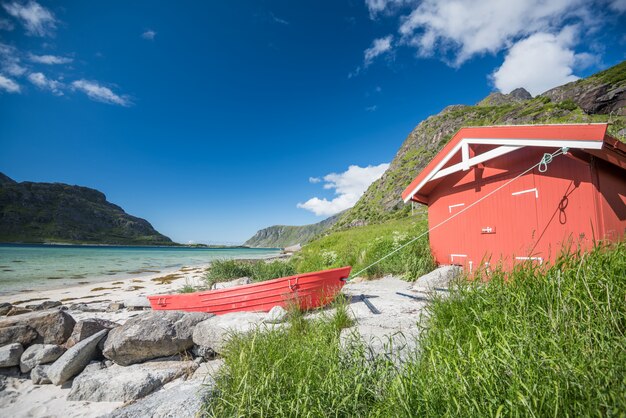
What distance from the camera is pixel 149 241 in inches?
6467

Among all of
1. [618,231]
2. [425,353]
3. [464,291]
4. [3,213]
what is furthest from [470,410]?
[3,213]

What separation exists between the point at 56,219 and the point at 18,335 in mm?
177271

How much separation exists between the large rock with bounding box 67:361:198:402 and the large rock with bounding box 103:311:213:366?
40cm

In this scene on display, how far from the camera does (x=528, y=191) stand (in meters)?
7.11

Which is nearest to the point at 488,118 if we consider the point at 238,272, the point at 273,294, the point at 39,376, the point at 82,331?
the point at 238,272

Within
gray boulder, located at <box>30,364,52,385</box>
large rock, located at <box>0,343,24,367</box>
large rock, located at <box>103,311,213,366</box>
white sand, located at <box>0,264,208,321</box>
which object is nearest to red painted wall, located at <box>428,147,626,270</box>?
large rock, located at <box>103,311,213,366</box>

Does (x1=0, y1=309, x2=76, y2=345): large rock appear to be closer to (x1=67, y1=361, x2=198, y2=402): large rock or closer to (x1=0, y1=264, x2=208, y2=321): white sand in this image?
(x1=67, y1=361, x2=198, y2=402): large rock

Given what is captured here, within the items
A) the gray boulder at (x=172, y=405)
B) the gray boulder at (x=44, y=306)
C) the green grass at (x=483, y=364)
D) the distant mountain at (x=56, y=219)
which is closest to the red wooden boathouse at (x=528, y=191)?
the green grass at (x=483, y=364)

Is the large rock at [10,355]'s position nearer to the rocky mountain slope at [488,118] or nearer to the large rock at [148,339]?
the large rock at [148,339]

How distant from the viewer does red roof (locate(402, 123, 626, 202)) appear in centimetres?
539

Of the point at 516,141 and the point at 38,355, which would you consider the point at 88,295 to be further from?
the point at 516,141

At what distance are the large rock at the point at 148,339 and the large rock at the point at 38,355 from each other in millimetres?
1354

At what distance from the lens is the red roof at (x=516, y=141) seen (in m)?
5.39

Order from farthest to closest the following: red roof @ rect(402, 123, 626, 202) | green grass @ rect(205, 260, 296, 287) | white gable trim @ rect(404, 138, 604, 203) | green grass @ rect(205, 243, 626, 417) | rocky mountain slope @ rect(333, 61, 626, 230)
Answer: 1. rocky mountain slope @ rect(333, 61, 626, 230)
2. green grass @ rect(205, 260, 296, 287)
3. white gable trim @ rect(404, 138, 604, 203)
4. red roof @ rect(402, 123, 626, 202)
5. green grass @ rect(205, 243, 626, 417)
